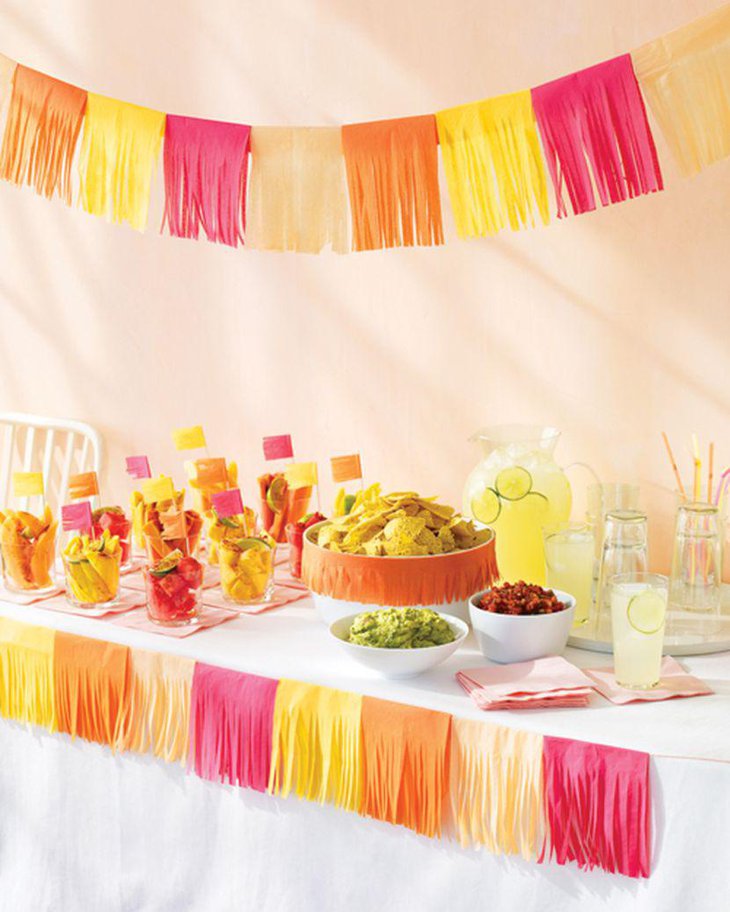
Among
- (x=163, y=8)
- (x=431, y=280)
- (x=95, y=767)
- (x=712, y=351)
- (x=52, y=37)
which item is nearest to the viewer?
(x=95, y=767)

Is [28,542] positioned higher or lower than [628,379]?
lower

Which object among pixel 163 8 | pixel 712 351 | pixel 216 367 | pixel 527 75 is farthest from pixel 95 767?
pixel 163 8

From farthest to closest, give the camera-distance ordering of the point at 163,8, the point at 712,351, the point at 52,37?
the point at 52,37
the point at 163,8
the point at 712,351

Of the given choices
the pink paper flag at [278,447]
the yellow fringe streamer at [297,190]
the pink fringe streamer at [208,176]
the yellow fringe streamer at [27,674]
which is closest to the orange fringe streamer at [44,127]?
the pink fringe streamer at [208,176]

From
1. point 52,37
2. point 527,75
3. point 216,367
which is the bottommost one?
point 216,367

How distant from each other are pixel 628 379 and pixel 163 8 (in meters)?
1.20

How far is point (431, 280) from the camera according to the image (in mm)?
2039

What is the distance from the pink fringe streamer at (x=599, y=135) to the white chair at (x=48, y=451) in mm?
1331

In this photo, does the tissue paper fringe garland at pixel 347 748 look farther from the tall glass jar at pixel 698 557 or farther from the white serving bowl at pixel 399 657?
the tall glass jar at pixel 698 557

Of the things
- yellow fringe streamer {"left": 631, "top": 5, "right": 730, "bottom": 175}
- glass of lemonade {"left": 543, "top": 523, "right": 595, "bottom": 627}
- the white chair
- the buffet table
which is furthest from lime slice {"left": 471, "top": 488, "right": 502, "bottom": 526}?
the white chair

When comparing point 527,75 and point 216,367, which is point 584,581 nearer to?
point 527,75

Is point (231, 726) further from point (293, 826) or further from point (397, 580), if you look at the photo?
point (397, 580)

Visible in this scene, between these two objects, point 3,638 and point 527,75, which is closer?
point 3,638

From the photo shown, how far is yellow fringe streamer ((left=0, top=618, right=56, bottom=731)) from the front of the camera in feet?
5.36
